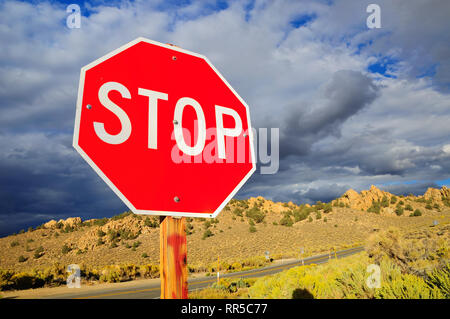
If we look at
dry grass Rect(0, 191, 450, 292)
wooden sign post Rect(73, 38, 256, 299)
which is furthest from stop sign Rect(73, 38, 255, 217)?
dry grass Rect(0, 191, 450, 292)

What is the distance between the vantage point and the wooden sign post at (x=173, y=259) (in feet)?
5.99

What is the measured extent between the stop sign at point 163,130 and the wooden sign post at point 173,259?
0.10 meters

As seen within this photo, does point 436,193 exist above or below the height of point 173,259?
above

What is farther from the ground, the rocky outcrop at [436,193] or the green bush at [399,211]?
the rocky outcrop at [436,193]

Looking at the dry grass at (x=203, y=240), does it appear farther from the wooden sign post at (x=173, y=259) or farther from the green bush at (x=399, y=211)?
the wooden sign post at (x=173, y=259)

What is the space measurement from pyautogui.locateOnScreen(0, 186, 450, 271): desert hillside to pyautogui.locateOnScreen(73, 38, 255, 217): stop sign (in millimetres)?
27192

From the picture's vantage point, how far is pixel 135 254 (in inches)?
1531

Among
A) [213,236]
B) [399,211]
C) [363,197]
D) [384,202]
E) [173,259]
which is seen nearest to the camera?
[173,259]

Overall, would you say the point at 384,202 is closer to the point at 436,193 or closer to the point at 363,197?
the point at 363,197

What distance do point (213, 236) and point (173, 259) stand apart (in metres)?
45.2

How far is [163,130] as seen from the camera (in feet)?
6.39

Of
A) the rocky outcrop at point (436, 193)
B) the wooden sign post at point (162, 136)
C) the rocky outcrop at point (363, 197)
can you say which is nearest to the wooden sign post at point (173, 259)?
the wooden sign post at point (162, 136)

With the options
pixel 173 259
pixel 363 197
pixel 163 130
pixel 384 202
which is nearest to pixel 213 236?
pixel 173 259

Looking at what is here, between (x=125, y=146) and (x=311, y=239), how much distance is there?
163ft
